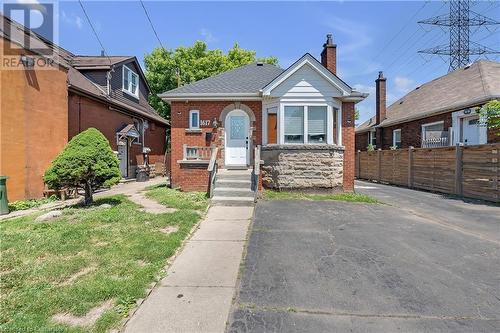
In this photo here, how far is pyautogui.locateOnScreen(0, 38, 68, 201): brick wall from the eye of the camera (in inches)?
350

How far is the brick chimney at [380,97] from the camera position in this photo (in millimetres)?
21406

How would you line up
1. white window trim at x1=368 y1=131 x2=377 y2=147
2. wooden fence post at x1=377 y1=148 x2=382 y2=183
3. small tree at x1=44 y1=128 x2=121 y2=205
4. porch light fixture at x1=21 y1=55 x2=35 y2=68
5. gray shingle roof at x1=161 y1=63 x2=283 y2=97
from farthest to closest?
white window trim at x1=368 y1=131 x2=377 y2=147
wooden fence post at x1=377 y1=148 x2=382 y2=183
gray shingle roof at x1=161 y1=63 x2=283 y2=97
porch light fixture at x1=21 y1=55 x2=35 y2=68
small tree at x1=44 y1=128 x2=121 y2=205

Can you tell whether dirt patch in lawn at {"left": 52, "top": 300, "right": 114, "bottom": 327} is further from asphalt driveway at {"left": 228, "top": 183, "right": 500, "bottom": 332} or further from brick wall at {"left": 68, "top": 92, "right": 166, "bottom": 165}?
brick wall at {"left": 68, "top": 92, "right": 166, "bottom": 165}

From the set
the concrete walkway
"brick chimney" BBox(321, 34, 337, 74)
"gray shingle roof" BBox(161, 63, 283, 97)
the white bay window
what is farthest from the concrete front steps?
"brick chimney" BBox(321, 34, 337, 74)

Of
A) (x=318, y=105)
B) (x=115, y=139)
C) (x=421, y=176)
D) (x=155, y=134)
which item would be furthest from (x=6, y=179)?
(x=421, y=176)

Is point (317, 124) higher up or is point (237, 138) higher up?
point (317, 124)

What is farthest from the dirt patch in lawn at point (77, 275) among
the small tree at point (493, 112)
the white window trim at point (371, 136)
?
the white window trim at point (371, 136)

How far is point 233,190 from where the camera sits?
379 inches

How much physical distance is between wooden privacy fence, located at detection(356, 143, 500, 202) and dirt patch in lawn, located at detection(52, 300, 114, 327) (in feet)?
41.3

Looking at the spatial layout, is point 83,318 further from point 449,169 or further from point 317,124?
point 449,169

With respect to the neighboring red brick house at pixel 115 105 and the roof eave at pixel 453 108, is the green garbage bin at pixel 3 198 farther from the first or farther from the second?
the roof eave at pixel 453 108

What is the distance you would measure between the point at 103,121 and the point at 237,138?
7.46 m

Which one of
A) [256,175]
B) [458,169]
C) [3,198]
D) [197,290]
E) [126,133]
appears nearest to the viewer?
[197,290]

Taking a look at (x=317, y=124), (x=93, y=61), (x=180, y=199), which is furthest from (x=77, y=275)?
(x=93, y=61)
